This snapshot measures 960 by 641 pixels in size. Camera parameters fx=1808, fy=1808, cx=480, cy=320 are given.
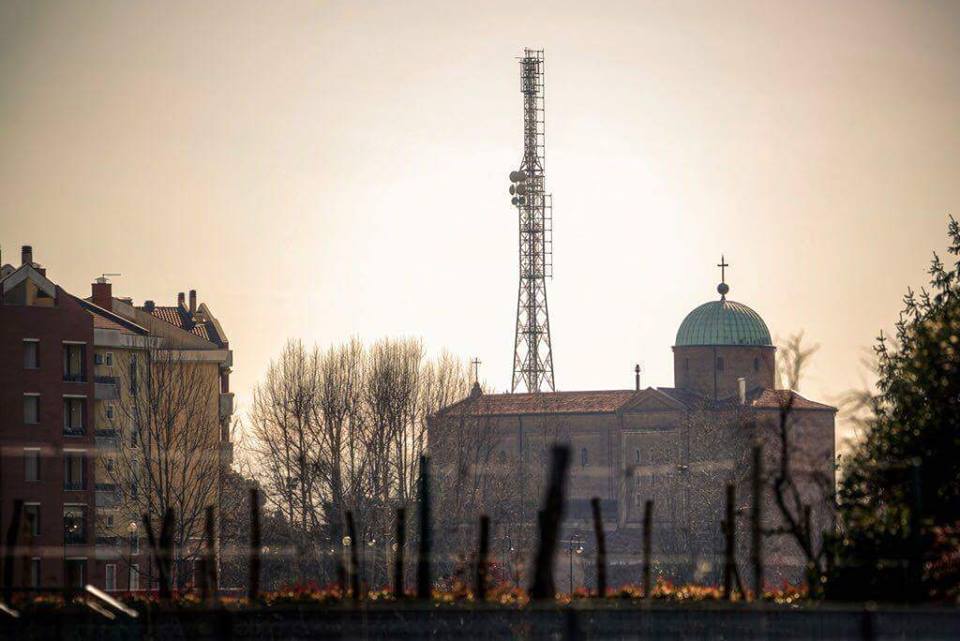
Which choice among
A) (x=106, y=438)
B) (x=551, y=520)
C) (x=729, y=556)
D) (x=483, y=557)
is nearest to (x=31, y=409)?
(x=106, y=438)

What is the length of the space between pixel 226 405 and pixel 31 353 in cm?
2107

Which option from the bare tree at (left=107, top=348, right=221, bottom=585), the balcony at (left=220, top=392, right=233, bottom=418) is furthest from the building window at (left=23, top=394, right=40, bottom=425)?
the balcony at (left=220, top=392, right=233, bottom=418)

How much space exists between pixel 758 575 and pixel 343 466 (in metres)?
37.1

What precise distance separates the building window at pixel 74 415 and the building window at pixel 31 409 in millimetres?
1952

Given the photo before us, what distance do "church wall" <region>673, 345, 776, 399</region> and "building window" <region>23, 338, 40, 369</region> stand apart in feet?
179

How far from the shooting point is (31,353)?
204 feet

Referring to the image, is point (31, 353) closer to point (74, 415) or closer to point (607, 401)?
point (74, 415)

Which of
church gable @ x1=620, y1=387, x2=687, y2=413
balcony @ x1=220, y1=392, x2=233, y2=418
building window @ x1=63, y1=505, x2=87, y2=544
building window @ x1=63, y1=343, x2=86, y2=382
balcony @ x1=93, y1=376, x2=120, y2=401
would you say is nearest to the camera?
building window @ x1=63, y1=505, x2=87, y2=544

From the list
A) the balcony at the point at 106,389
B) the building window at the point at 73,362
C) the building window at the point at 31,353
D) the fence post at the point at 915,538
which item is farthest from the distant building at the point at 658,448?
the fence post at the point at 915,538

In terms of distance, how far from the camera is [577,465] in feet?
346

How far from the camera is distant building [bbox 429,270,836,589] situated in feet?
255

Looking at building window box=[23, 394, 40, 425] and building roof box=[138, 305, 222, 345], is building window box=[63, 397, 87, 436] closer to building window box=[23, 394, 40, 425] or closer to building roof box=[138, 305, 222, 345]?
building window box=[23, 394, 40, 425]

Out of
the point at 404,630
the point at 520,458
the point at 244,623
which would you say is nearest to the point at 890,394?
the point at 404,630

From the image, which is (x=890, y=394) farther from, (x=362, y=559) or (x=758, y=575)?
(x=362, y=559)
